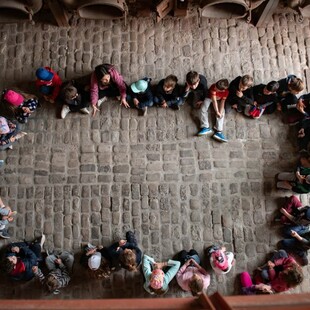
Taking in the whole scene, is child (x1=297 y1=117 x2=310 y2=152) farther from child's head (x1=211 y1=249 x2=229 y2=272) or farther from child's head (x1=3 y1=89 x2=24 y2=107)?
child's head (x1=3 y1=89 x2=24 y2=107)

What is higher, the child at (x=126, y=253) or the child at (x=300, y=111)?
the child at (x=300, y=111)

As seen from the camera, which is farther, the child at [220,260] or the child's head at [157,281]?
the child at [220,260]

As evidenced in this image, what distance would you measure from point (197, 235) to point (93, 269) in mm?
1905

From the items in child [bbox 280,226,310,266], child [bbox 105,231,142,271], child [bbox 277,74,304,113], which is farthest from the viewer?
child [bbox 280,226,310,266]

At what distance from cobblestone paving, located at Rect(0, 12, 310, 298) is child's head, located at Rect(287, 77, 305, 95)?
0.83 meters

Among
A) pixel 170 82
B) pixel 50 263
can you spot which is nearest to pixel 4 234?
pixel 50 263

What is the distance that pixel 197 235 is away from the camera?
690 cm

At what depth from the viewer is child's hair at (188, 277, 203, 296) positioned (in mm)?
5952

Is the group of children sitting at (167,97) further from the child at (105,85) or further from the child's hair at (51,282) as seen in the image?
Answer: the child's hair at (51,282)

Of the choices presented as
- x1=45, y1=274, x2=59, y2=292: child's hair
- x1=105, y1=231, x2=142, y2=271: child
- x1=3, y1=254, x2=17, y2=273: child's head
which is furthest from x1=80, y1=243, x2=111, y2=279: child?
x1=3, y1=254, x2=17, y2=273: child's head

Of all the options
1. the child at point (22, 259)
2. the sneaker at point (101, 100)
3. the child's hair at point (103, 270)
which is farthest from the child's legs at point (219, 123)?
the child at point (22, 259)

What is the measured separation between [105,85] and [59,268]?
3.29 meters

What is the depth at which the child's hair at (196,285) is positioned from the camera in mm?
5952

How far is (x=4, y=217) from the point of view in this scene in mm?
6855
